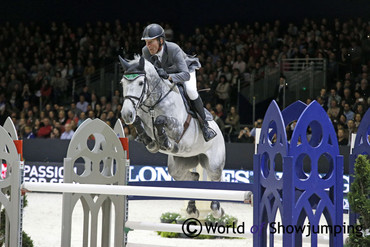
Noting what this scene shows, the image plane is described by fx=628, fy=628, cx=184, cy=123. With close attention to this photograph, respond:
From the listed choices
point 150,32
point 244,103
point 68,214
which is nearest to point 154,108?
point 150,32

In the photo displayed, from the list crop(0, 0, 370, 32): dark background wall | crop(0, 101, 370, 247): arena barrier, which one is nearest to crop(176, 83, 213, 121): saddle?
crop(0, 101, 370, 247): arena barrier

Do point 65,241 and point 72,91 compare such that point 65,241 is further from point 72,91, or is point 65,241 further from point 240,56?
point 72,91

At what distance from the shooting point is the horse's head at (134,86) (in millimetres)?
5512

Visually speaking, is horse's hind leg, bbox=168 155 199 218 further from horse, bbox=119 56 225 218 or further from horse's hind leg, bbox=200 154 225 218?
horse's hind leg, bbox=200 154 225 218

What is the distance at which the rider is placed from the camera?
6082 millimetres

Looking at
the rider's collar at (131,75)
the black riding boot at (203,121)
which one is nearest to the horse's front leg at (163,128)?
the black riding boot at (203,121)

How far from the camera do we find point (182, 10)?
634 inches

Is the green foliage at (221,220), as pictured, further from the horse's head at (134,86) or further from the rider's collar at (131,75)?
the rider's collar at (131,75)

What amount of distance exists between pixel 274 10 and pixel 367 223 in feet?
38.6

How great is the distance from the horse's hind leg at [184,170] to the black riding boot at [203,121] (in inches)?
16.8

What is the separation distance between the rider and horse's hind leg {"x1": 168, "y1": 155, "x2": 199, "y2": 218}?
0.44 m

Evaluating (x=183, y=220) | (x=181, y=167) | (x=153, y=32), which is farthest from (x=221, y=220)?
(x=153, y=32)

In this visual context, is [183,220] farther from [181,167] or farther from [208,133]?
[208,133]

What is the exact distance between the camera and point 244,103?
12367 millimetres
